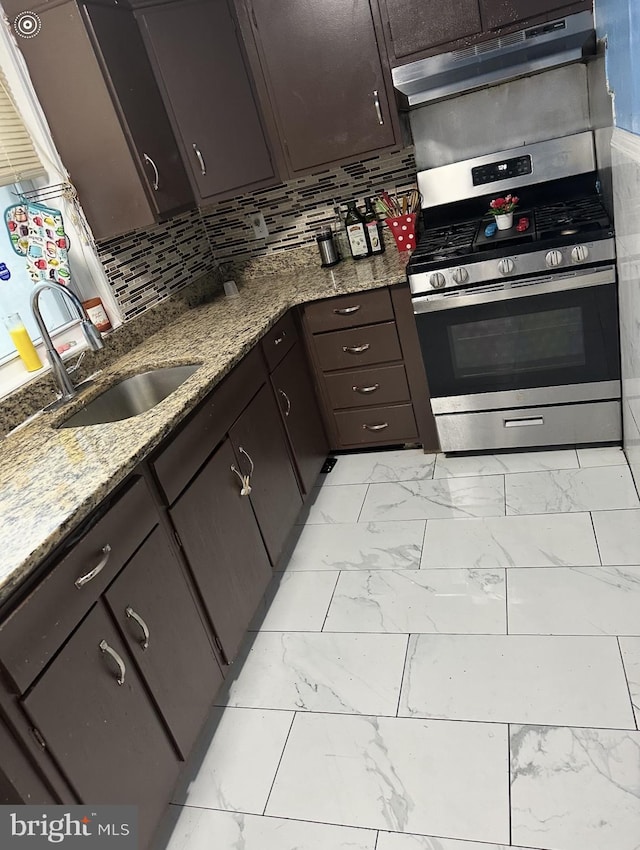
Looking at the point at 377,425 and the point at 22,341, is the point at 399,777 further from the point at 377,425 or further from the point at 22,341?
the point at 22,341

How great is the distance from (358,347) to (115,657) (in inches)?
67.5

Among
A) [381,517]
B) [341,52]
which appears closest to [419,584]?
[381,517]

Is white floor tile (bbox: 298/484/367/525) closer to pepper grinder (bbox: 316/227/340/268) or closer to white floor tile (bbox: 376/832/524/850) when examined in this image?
pepper grinder (bbox: 316/227/340/268)

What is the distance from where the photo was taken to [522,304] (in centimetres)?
236

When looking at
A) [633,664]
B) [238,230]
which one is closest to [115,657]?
[633,664]

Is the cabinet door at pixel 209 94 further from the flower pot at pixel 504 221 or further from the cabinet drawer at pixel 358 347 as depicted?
the flower pot at pixel 504 221

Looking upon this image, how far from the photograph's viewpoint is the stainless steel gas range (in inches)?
89.6

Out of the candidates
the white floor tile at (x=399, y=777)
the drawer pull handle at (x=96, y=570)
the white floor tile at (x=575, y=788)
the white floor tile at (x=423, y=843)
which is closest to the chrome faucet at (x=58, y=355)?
the drawer pull handle at (x=96, y=570)

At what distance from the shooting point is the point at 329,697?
70.1 inches

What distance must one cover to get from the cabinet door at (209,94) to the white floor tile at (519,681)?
2.08m

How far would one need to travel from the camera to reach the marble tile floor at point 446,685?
1.40 m

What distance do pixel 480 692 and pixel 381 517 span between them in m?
0.93

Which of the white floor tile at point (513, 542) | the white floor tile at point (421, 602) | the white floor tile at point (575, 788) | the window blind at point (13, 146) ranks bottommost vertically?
the white floor tile at point (575, 788)

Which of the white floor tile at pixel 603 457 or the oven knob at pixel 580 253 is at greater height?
the oven knob at pixel 580 253
